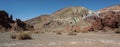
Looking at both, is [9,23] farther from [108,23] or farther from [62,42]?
[62,42]

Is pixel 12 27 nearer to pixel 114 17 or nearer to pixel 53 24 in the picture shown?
pixel 114 17

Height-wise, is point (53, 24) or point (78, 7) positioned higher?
point (78, 7)

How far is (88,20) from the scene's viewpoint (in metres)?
99.8

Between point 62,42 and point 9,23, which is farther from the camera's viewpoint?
point 9,23

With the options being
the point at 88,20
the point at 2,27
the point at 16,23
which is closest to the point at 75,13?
the point at 88,20

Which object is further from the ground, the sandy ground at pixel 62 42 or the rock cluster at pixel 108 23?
the rock cluster at pixel 108 23

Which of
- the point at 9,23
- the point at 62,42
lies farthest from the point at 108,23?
the point at 62,42

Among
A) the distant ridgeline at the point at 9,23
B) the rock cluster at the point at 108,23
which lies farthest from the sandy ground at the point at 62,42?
the distant ridgeline at the point at 9,23

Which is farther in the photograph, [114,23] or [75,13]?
[75,13]


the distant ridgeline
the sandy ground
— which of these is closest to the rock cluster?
the distant ridgeline

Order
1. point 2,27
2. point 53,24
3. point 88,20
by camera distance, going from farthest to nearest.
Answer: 1. point 53,24
2. point 88,20
3. point 2,27

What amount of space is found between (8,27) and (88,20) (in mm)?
37333

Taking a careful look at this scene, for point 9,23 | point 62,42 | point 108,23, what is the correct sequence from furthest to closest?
point 9,23 < point 108,23 < point 62,42

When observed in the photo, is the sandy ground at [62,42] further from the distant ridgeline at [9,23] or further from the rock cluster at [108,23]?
the distant ridgeline at [9,23]
